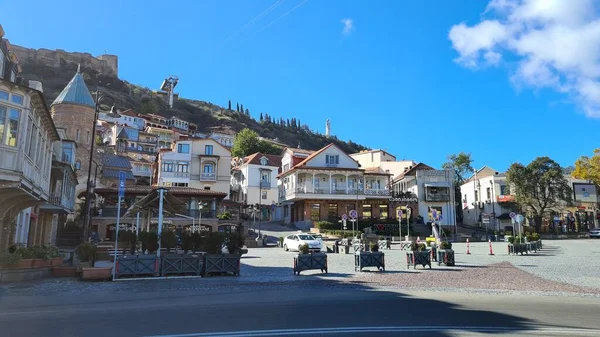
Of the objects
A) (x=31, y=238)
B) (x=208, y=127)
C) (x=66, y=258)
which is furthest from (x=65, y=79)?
(x=66, y=258)

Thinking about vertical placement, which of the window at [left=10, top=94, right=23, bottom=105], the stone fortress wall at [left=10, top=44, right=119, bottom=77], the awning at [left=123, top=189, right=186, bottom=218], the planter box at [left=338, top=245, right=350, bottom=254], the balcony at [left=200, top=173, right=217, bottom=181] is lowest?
the planter box at [left=338, top=245, right=350, bottom=254]

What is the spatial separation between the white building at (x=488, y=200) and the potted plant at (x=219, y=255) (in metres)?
49.6

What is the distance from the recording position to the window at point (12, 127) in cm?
1444

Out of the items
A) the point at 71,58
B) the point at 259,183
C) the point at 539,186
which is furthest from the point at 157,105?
the point at 539,186

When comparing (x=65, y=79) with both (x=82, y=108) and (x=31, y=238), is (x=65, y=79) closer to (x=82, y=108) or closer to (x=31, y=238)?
(x=82, y=108)

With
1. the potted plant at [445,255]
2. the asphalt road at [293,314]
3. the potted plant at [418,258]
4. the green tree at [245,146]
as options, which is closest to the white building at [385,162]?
the green tree at [245,146]

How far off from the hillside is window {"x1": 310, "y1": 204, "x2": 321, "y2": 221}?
97284 millimetres

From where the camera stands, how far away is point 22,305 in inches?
394

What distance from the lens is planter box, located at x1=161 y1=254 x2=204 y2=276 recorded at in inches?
625

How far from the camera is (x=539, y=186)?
56.3 m

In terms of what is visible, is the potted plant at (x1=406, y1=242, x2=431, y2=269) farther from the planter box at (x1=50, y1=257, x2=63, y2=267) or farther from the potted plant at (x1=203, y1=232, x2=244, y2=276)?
the planter box at (x1=50, y1=257, x2=63, y2=267)

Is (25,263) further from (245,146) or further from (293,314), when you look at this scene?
(245,146)

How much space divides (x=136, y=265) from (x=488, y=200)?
60569mm

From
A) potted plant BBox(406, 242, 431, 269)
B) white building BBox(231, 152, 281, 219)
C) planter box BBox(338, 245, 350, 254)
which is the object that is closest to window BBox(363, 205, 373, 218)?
white building BBox(231, 152, 281, 219)
